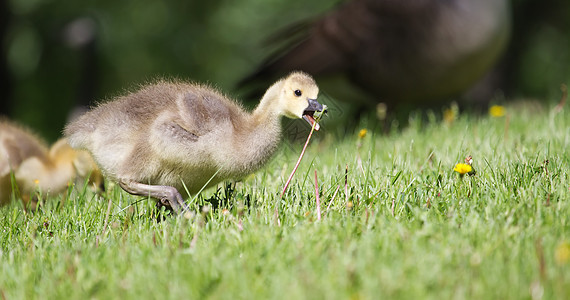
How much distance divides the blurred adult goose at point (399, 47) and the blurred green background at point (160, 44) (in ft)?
13.9

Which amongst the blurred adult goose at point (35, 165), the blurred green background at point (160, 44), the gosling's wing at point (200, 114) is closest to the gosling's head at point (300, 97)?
the gosling's wing at point (200, 114)

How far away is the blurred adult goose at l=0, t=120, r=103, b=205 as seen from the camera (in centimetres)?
511

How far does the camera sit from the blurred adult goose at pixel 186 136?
133 inches

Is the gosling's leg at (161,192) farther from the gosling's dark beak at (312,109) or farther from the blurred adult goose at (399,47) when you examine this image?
the blurred adult goose at (399,47)

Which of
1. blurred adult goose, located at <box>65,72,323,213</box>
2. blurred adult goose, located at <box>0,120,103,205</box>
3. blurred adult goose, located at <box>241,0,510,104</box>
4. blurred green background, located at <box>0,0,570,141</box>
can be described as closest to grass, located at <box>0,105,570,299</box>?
blurred adult goose, located at <box>65,72,323,213</box>

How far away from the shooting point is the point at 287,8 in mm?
12445

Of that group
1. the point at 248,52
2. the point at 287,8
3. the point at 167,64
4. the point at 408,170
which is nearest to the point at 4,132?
the point at 408,170

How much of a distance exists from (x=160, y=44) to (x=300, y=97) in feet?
38.4

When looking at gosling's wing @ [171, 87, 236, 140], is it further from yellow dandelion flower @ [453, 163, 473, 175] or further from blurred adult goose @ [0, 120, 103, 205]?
blurred adult goose @ [0, 120, 103, 205]

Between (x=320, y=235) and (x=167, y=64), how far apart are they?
504 inches

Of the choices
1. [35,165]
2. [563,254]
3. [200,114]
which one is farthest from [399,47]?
[563,254]

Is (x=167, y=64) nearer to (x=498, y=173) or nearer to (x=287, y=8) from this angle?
(x=287, y=8)

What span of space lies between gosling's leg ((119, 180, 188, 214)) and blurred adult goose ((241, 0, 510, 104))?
4049mm

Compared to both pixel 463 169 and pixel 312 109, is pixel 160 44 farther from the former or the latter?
pixel 463 169
